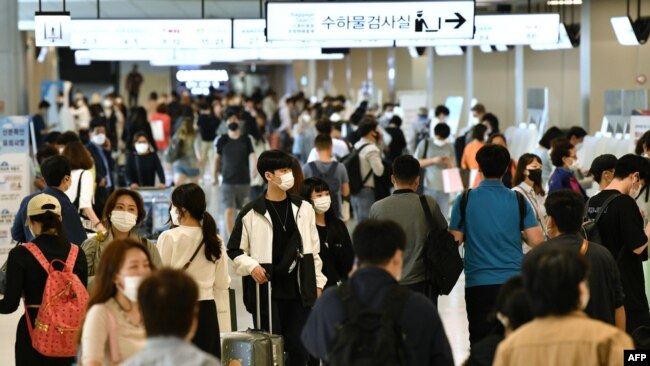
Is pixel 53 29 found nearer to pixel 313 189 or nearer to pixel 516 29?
pixel 516 29

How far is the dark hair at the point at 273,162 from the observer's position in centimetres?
734

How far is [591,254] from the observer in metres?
5.69

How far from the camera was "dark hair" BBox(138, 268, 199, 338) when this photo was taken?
3.88m

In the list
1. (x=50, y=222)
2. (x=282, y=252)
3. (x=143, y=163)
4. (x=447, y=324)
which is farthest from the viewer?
(x=143, y=163)

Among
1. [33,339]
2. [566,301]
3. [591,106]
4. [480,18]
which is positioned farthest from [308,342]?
[591,106]

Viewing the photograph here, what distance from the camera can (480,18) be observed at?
46.5ft

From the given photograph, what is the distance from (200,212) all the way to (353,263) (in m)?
1.74

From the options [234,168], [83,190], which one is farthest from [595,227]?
[234,168]

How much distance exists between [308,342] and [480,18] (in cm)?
1013

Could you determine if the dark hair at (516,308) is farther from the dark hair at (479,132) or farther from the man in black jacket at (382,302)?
the dark hair at (479,132)

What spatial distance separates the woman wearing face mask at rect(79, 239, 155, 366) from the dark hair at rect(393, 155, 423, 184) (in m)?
2.50

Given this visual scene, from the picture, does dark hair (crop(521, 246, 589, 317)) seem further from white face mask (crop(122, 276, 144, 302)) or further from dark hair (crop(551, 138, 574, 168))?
dark hair (crop(551, 138, 574, 168))

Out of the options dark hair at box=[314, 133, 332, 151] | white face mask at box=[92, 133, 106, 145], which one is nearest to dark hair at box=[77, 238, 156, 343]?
dark hair at box=[314, 133, 332, 151]

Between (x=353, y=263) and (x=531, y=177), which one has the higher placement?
(x=531, y=177)
